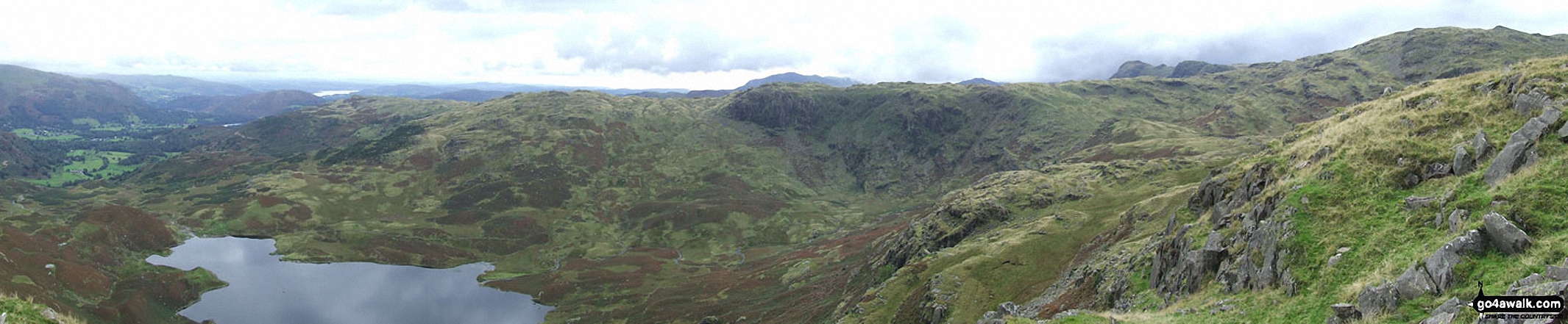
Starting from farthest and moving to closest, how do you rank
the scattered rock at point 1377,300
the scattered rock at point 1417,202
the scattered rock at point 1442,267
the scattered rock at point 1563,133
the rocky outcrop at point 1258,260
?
1. the rocky outcrop at point 1258,260
2. the scattered rock at point 1417,202
3. the scattered rock at point 1563,133
4. the scattered rock at point 1377,300
5. the scattered rock at point 1442,267

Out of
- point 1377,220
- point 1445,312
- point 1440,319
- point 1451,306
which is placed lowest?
point 1440,319

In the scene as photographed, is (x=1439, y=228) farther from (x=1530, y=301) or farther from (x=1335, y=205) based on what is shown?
(x=1530, y=301)

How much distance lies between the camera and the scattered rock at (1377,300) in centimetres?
2195

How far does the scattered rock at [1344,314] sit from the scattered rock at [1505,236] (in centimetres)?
471

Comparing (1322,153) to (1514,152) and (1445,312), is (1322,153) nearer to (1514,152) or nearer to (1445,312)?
(1514,152)

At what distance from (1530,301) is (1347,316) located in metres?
5.64

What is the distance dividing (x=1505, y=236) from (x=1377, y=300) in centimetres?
428

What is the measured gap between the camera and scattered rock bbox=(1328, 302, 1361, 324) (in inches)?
898

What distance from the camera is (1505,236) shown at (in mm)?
21234

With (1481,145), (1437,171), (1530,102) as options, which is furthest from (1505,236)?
(1530,102)

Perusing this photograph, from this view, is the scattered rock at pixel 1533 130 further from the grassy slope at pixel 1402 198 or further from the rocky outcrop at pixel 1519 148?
the grassy slope at pixel 1402 198

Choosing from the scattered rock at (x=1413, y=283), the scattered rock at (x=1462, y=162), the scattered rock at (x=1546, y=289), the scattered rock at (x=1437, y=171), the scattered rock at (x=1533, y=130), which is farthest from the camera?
the scattered rock at (x=1437, y=171)

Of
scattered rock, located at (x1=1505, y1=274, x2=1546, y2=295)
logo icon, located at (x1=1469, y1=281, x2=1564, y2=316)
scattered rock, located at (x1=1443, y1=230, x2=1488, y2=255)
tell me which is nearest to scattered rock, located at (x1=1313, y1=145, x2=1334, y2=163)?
scattered rock, located at (x1=1443, y1=230, x2=1488, y2=255)

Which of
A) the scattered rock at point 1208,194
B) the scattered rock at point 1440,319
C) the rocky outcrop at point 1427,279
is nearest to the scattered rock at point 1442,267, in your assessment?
the rocky outcrop at point 1427,279
